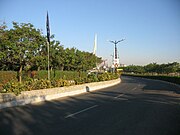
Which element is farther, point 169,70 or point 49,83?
point 169,70

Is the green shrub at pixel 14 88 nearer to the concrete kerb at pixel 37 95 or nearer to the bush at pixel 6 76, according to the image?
the concrete kerb at pixel 37 95

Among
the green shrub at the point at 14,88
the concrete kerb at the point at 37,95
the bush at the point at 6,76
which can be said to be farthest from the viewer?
the bush at the point at 6,76

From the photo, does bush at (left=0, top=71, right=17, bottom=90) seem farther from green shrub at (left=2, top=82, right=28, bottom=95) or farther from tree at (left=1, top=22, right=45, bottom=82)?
green shrub at (left=2, top=82, right=28, bottom=95)

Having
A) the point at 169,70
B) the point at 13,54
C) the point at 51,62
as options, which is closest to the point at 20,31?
the point at 13,54

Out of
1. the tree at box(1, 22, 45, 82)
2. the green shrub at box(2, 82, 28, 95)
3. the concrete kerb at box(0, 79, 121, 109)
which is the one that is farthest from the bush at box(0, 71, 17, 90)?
the green shrub at box(2, 82, 28, 95)

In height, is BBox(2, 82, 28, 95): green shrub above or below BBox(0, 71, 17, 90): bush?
below

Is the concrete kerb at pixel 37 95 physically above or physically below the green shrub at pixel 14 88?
below

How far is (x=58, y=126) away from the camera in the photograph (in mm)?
9008

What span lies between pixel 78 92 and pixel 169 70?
77.9 m

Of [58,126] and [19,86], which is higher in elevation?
[19,86]

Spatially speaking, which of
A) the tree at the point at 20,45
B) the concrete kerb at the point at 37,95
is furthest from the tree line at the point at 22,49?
the concrete kerb at the point at 37,95

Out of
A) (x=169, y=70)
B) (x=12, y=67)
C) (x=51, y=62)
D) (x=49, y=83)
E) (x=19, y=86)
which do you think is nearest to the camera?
(x=19, y=86)

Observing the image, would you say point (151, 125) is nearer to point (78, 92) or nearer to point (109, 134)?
point (109, 134)

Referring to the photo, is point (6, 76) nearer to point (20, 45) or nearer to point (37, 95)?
point (20, 45)
